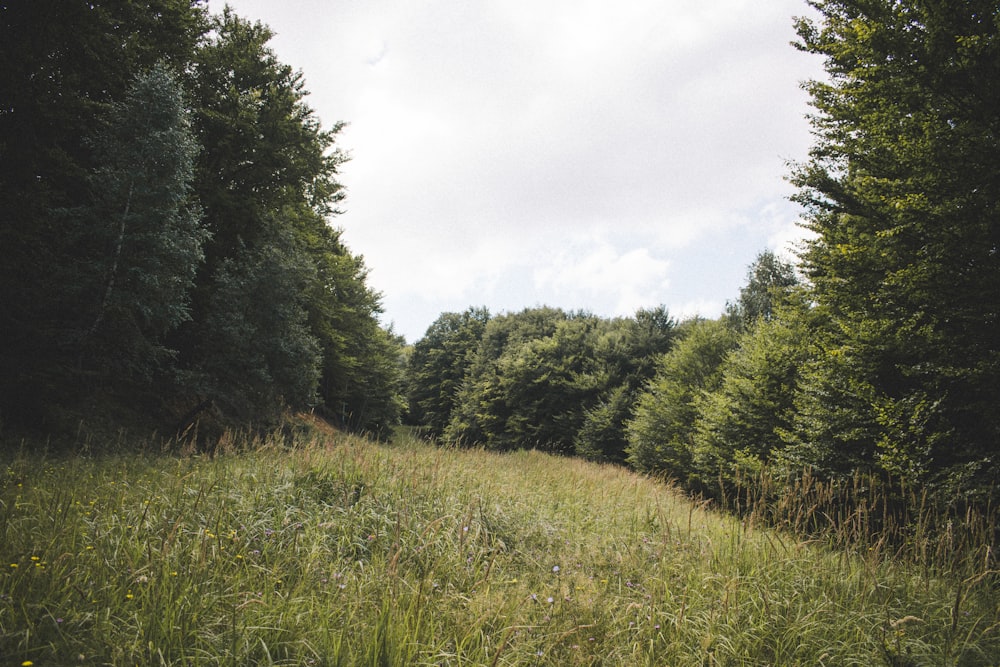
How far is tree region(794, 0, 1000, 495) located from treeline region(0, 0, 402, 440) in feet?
46.5

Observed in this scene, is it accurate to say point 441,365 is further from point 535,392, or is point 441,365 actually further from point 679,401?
point 679,401

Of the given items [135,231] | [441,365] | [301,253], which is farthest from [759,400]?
[441,365]

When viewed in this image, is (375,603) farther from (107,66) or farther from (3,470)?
(107,66)

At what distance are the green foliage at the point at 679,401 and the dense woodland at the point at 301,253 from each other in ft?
0.37

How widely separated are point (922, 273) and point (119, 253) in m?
15.2

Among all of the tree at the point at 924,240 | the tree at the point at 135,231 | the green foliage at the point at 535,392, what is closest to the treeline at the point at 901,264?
the tree at the point at 924,240

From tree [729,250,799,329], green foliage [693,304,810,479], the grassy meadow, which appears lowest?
the grassy meadow

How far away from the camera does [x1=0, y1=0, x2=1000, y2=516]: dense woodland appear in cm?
529

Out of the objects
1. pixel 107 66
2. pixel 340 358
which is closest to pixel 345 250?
pixel 340 358

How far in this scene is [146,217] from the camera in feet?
32.8

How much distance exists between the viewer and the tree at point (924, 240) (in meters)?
5.04

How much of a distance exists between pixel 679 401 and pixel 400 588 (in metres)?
18.1

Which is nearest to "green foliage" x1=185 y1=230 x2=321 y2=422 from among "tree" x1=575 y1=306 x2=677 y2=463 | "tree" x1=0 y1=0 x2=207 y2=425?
"tree" x1=0 y1=0 x2=207 y2=425

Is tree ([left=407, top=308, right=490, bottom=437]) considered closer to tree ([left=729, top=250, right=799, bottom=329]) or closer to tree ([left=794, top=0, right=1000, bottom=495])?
tree ([left=729, top=250, right=799, bottom=329])
